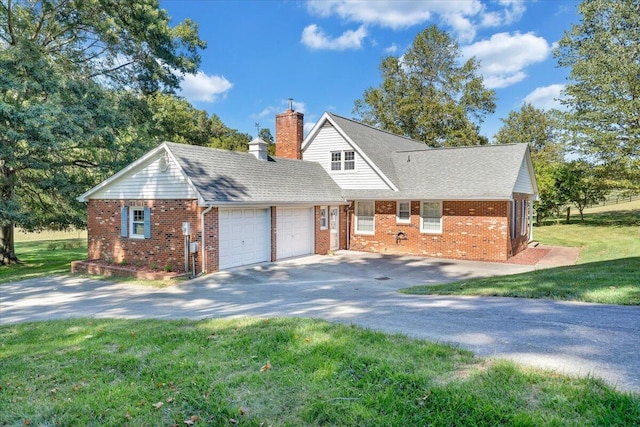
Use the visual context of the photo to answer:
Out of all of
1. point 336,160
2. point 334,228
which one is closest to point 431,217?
point 334,228

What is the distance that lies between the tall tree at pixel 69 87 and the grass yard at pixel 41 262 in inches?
54.7

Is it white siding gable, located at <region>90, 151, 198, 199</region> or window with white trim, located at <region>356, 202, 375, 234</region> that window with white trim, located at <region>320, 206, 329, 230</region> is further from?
white siding gable, located at <region>90, 151, 198, 199</region>

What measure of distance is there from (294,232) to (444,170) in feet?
24.5

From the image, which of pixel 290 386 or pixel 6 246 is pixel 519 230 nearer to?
pixel 290 386

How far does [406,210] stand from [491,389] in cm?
1513

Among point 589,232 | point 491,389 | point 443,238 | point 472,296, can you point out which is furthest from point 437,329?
point 589,232

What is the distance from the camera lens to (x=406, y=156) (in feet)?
70.1

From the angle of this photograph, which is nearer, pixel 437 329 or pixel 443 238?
pixel 437 329

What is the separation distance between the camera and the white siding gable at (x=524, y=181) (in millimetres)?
17953

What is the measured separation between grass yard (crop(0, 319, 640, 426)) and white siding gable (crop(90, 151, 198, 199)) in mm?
8437

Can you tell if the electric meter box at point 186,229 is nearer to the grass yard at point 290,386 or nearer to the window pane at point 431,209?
the grass yard at point 290,386

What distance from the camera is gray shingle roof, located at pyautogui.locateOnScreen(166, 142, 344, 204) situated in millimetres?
13914

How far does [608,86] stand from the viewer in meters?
25.5

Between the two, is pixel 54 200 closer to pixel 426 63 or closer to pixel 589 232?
pixel 589 232
